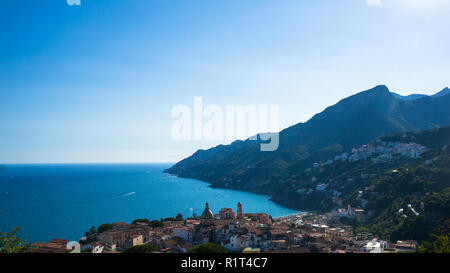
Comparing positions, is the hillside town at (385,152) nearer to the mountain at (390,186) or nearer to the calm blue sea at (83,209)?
the mountain at (390,186)

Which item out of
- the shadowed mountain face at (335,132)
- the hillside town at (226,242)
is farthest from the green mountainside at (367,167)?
the hillside town at (226,242)

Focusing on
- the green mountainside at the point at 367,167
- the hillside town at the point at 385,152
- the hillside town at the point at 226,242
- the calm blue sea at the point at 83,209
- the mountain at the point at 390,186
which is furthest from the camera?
the hillside town at the point at 385,152

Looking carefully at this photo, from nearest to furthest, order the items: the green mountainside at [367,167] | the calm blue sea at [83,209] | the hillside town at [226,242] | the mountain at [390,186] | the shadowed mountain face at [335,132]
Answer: the hillside town at [226,242] → the mountain at [390,186] → the green mountainside at [367,167] → the calm blue sea at [83,209] → the shadowed mountain face at [335,132]

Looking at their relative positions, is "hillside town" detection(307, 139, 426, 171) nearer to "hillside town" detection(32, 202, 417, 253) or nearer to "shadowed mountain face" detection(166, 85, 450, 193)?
"shadowed mountain face" detection(166, 85, 450, 193)

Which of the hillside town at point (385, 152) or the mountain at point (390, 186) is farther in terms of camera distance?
the hillside town at point (385, 152)

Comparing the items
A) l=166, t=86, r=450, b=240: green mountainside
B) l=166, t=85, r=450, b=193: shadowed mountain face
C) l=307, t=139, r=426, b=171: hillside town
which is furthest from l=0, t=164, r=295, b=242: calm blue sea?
l=307, t=139, r=426, b=171: hillside town

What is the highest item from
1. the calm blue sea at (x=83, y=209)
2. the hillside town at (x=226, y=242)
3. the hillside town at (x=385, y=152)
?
the hillside town at (x=385, y=152)

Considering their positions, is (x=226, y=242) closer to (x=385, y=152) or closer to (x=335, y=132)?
(x=385, y=152)

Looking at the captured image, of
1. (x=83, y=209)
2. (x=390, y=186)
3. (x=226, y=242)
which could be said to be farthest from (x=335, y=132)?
(x=226, y=242)
